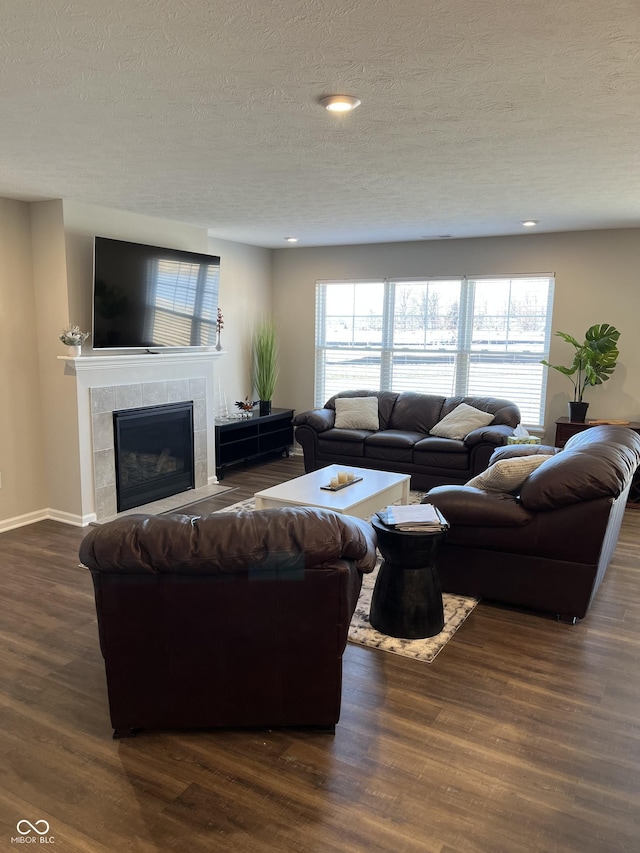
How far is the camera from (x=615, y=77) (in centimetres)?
224

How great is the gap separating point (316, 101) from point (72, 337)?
298 centimetres

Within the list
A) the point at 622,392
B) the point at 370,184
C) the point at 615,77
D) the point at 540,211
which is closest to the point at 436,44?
the point at 615,77

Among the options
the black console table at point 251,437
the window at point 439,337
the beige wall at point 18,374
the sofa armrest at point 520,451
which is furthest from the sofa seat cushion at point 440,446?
the beige wall at point 18,374

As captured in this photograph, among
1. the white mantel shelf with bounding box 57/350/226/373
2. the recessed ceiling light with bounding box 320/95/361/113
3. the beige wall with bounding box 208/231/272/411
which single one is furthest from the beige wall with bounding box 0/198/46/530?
the recessed ceiling light with bounding box 320/95/361/113

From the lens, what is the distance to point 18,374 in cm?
488

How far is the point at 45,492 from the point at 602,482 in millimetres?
4349

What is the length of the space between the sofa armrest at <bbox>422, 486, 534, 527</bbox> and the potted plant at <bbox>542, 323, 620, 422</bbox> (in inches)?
112

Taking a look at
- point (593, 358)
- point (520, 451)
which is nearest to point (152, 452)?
point (520, 451)

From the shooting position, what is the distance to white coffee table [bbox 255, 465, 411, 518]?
13.4 ft

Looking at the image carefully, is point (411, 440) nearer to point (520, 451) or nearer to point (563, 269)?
point (520, 451)

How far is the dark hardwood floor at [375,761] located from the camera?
195cm

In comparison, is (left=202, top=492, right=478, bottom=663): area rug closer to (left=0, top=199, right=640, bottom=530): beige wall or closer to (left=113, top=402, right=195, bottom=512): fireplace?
(left=113, top=402, right=195, bottom=512): fireplace

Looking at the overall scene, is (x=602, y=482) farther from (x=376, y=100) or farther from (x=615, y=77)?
(x=376, y=100)

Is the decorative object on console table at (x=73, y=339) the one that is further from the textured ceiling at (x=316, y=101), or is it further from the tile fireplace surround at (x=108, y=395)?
the textured ceiling at (x=316, y=101)
